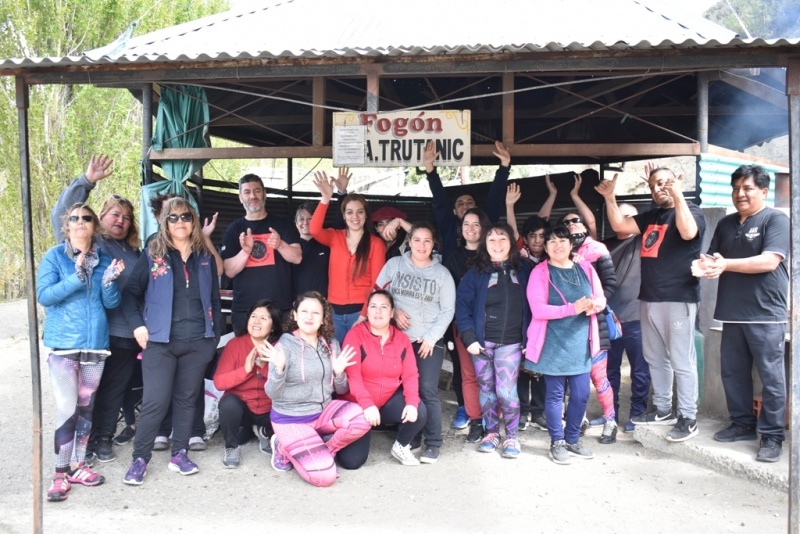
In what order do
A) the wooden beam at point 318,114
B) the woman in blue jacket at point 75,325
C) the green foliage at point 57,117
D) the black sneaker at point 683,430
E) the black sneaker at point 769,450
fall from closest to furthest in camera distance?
the woman in blue jacket at point 75,325, the black sneaker at point 769,450, the black sneaker at point 683,430, the wooden beam at point 318,114, the green foliage at point 57,117

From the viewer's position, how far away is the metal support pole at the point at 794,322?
3.57 meters

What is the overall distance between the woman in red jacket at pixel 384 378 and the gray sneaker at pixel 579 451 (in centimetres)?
115

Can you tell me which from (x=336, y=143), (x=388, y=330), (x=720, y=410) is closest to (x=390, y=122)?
(x=336, y=143)

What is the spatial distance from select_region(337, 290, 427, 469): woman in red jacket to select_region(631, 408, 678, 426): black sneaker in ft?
6.13

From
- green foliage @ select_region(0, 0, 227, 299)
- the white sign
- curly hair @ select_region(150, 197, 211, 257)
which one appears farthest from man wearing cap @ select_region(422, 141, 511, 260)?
green foliage @ select_region(0, 0, 227, 299)

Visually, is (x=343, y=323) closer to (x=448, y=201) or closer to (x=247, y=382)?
(x=247, y=382)

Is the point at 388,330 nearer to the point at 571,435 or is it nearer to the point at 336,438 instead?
the point at 336,438

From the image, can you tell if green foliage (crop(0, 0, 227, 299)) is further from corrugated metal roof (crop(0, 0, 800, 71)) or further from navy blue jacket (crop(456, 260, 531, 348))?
navy blue jacket (crop(456, 260, 531, 348))

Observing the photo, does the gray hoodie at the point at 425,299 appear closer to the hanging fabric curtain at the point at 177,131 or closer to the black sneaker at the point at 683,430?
the black sneaker at the point at 683,430

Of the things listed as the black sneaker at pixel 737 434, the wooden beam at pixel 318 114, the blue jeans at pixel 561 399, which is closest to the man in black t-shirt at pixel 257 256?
the wooden beam at pixel 318 114

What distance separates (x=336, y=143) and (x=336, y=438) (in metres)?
2.39

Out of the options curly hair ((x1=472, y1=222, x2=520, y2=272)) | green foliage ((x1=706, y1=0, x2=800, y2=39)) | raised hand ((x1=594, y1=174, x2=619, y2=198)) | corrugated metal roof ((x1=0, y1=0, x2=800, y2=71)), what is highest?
green foliage ((x1=706, y1=0, x2=800, y2=39))

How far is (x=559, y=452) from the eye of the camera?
4926mm

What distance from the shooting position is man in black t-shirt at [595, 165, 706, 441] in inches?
197
